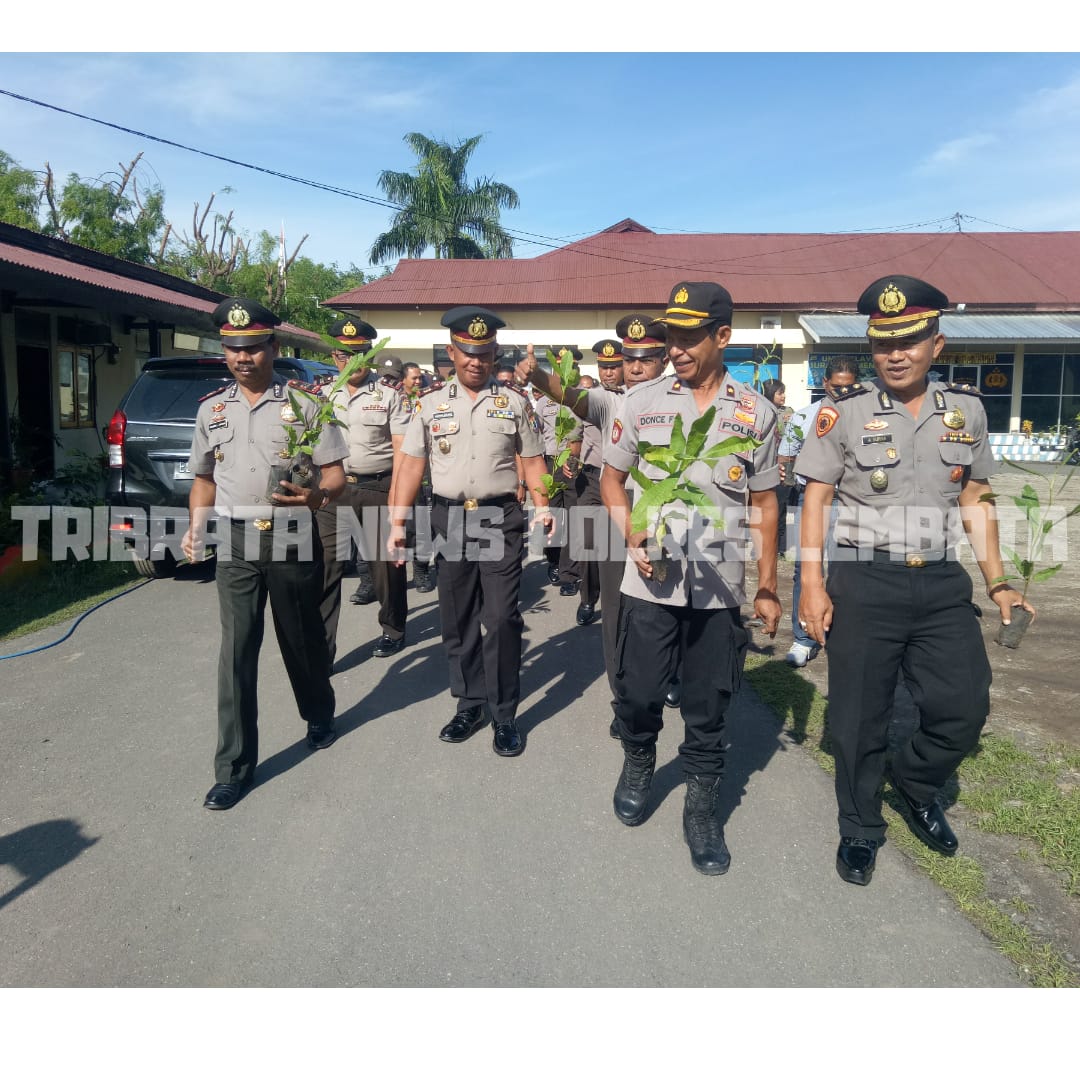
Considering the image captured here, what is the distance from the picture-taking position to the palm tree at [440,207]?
Answer: 30938mm

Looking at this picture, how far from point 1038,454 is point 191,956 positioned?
24.6 meters

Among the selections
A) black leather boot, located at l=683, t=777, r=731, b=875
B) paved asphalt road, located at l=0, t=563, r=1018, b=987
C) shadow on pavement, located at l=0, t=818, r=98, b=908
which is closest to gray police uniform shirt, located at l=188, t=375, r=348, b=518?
paved asphalt road, located at l=0, t=563, r=1018, b=987

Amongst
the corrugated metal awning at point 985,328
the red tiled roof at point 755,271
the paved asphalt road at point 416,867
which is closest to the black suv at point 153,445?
the paved asphalt road at point 416,867

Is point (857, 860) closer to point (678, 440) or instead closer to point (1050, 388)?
point (678, 440)

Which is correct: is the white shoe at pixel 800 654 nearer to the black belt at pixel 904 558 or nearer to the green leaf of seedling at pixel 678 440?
the black belt at pixel 904 558

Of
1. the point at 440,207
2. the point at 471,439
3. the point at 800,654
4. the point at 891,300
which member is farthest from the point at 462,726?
the point at 440,207

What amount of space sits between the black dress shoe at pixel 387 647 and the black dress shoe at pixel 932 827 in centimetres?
375

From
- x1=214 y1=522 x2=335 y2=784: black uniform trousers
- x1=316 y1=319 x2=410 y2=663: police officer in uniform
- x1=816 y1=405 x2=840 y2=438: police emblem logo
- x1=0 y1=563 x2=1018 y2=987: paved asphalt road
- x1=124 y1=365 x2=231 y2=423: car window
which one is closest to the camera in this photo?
x1=0 y1=563 x2=1018 y2=987: paved asphalt road

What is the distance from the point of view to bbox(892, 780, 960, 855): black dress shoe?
3.44m

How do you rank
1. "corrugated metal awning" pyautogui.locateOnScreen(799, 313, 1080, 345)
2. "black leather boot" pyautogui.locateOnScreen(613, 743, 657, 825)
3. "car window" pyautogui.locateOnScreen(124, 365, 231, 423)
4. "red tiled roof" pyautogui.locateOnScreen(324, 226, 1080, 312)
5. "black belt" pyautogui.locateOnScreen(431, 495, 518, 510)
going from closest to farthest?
1. "black leather boot" pyautogui.locateOnScreen(613, 743, 657, 825)
2. "black belt" pyautogui.locateOnScreen(431, 495, 518, 510)
3. "car window" pyautogui.locateOnScreen(124, 365, 231, 423)
4. "corrugated metal awning" pyautogui.locateOnScreen(799, 313, 1080, 345)
5. "red tiled roof" pyautogui.locateOnScreen(324, 226, 1080, 312)

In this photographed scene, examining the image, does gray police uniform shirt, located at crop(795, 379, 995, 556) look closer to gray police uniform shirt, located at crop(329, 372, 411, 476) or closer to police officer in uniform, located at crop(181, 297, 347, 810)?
police officer in uniform, located at crop(181, 297, 347, 810)

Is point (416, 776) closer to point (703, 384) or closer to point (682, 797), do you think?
point (682, 797)

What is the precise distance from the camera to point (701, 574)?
347cm

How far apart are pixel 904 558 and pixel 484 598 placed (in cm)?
221
